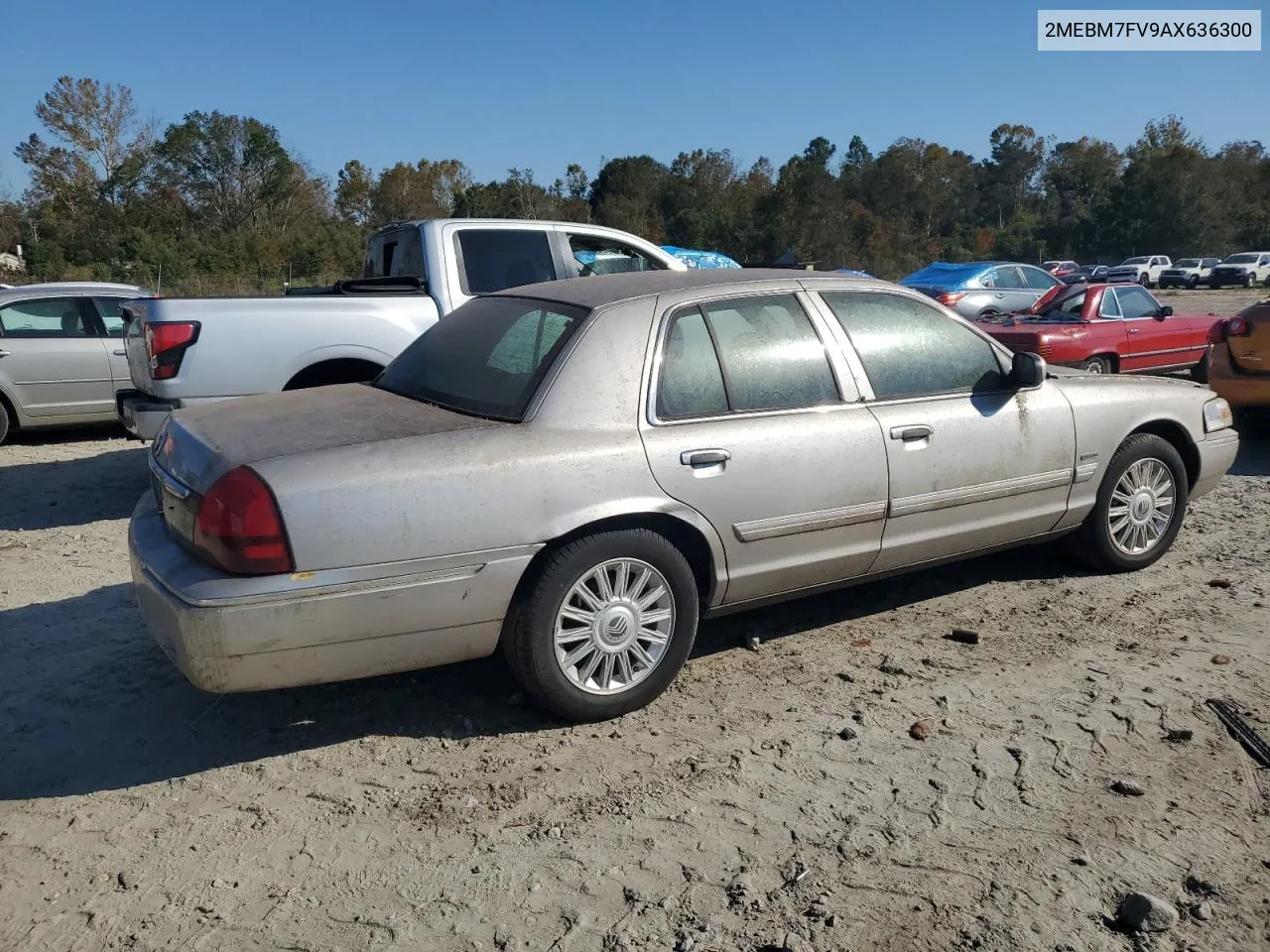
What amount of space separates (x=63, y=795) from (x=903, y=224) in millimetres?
61504

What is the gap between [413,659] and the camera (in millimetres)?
3559

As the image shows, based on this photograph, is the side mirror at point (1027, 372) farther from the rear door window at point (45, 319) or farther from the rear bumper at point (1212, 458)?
the rear door window at point (45, 319)

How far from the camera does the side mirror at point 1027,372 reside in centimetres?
477

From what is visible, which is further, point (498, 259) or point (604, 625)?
point (498, 259)

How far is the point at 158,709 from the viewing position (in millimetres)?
4004

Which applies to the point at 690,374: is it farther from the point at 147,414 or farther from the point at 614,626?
the point at 147,414

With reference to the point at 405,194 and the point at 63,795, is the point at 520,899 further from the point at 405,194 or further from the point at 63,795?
the point at 405,194

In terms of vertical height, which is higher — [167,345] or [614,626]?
[167,345]

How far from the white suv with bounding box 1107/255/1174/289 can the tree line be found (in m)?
8.31

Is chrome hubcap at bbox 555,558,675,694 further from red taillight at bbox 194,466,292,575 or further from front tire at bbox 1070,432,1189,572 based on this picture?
front tire at bbox 1070,432,1189,572

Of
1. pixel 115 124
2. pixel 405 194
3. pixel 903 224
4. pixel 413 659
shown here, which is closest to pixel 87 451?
pixel 413 659

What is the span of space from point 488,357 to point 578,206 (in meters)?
48.4

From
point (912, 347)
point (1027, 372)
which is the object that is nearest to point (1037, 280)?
point (1027, 372)

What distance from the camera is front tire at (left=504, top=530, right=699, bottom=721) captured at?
144 inches
